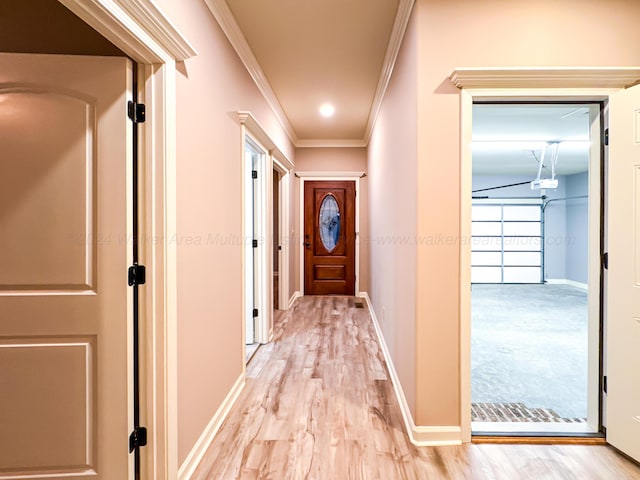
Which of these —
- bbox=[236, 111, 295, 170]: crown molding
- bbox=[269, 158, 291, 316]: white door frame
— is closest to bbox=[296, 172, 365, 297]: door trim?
bbox=[269, 158, 291, 316]: white door frame

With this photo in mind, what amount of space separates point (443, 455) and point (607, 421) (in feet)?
3.37

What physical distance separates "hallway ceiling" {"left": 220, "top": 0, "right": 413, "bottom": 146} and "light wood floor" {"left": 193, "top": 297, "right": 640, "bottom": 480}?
2.67 meters

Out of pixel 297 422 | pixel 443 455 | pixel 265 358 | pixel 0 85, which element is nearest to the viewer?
pixel 0 85

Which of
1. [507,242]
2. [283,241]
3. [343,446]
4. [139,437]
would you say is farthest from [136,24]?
[507,242]

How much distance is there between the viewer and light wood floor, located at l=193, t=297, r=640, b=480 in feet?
5.52

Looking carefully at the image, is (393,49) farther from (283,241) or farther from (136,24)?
(283,241)

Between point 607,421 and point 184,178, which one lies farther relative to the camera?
point 607,421

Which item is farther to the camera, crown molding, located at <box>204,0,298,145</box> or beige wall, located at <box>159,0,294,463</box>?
crown molding, located at <box>204,0,298,145</box>

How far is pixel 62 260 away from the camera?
139 centimetres

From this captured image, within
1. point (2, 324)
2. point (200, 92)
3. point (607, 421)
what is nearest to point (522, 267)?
point (607, 421)

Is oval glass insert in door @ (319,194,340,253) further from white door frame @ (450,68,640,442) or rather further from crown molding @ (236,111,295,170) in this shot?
white door frame @ (450,68,640,442)

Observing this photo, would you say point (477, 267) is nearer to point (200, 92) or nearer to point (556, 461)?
point (556, 461)

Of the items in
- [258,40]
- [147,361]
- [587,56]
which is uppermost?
[258,40]

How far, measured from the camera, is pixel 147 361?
1.45 m
